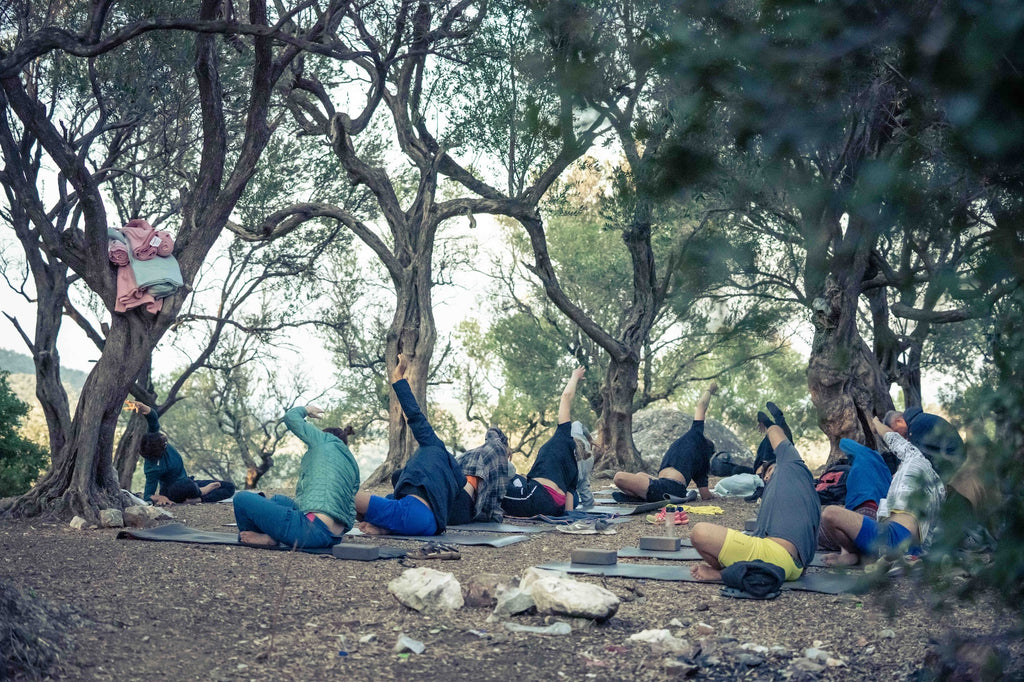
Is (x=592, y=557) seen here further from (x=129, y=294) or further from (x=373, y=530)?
(x=129, y=294)

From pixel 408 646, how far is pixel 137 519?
5101 millimetres

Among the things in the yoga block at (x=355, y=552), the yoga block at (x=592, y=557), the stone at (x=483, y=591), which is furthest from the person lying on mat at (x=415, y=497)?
the stone at (x=483, y=591)

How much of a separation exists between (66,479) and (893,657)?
7937mm

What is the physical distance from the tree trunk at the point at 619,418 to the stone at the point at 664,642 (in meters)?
12.4

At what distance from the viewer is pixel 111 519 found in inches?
339

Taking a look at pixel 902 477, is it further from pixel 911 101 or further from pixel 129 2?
pixel 129 2

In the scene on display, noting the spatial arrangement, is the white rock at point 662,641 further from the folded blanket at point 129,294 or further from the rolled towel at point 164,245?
the rolled towel at point 164,245

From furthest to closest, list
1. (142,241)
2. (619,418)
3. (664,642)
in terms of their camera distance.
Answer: (619,418) < (142,241) < (664,642)

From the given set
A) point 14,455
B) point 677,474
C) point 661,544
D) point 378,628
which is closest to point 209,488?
point 14,455

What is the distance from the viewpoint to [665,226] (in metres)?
20.5

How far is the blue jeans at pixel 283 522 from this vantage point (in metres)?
7.03

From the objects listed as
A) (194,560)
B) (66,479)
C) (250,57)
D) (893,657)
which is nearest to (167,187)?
(250,57)

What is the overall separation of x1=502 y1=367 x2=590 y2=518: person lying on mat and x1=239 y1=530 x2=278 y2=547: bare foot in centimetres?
320

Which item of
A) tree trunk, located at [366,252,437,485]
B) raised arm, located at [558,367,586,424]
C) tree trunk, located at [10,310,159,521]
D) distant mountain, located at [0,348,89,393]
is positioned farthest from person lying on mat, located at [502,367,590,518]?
distant mountain, located at [0,348,89,393]
